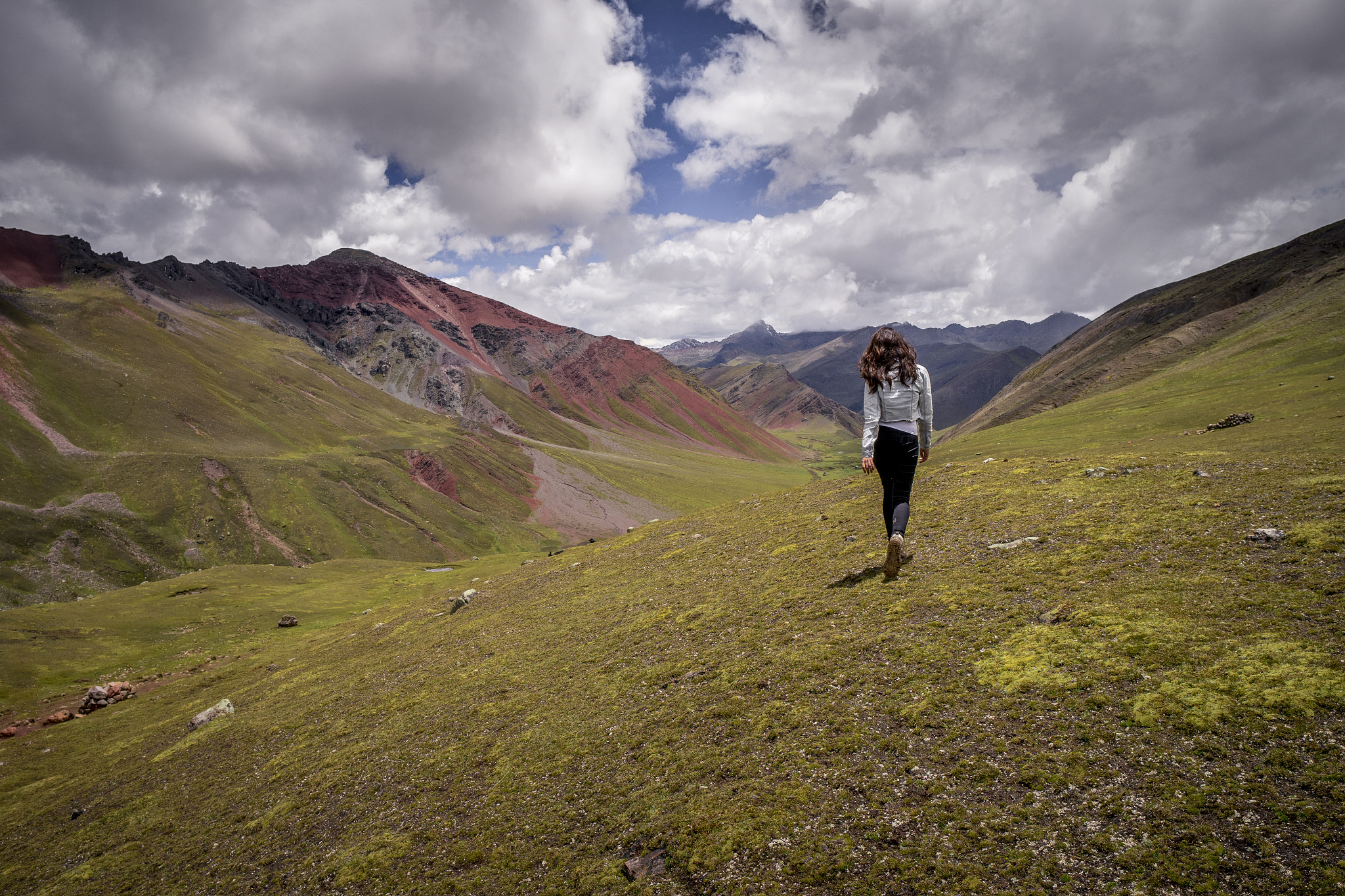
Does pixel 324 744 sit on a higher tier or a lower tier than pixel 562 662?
lower

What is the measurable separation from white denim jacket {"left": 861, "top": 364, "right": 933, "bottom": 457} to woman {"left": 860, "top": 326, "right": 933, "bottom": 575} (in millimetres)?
14

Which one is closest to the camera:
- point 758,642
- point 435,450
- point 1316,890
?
point 1316,890

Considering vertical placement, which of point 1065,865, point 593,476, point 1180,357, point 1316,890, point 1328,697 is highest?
point 1180,357

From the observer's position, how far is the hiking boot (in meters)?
13.0

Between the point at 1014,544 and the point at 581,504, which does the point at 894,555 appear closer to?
the point at 1014,544

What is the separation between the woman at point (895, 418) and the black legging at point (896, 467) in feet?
0.05

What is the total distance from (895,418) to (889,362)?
128 centimetres

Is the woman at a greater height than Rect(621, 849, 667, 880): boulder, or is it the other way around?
the woman

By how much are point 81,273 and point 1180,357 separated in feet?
1014

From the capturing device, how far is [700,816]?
8.07 m

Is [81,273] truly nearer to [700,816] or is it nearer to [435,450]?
[435,450]

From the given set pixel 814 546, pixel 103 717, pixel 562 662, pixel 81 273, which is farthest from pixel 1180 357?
pixel 81 273

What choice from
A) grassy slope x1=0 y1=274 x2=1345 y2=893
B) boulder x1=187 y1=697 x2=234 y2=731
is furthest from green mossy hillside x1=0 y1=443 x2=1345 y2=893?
boulder x1=187 y1=697 x2=234 y2=731

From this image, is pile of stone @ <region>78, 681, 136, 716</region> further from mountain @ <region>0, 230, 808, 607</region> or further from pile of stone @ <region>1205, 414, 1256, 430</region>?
pile of stone @ <region>1205, 414, 1256, 430</region>
